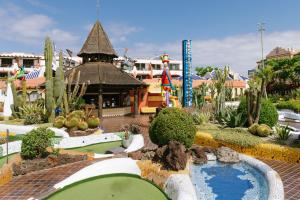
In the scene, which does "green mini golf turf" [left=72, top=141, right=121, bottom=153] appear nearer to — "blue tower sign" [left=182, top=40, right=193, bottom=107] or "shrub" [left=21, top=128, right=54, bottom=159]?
"shrub" [left=21, top=128, right=54, bottom=159]

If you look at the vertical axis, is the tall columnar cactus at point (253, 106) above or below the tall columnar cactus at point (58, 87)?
below

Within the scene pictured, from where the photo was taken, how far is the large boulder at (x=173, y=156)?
9.10 metres

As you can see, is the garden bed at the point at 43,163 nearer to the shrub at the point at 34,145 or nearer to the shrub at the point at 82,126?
the shrub at the point at 34,145

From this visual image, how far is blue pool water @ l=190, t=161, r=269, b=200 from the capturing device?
7.81 meters

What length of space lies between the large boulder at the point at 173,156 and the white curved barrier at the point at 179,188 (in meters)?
0.58

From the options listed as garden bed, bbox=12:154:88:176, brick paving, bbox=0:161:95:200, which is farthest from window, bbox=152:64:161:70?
brick paving, bbox=0:161:95:200

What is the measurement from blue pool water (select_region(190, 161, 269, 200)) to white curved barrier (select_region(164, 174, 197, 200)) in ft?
1.82

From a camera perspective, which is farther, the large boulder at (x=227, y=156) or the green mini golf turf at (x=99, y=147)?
the green mini golf turf at (x=99, y=147)

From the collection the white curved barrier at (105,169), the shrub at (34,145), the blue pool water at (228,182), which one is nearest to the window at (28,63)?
Result: the shrub at (34,145)

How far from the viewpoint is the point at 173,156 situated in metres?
9.26

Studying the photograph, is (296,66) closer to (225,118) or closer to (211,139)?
(225,118)

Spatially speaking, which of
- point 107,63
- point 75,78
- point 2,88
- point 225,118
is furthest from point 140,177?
point 2,88

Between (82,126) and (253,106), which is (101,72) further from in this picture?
(253,106)

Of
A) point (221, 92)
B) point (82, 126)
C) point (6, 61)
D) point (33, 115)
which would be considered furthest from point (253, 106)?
point (6, 61)
